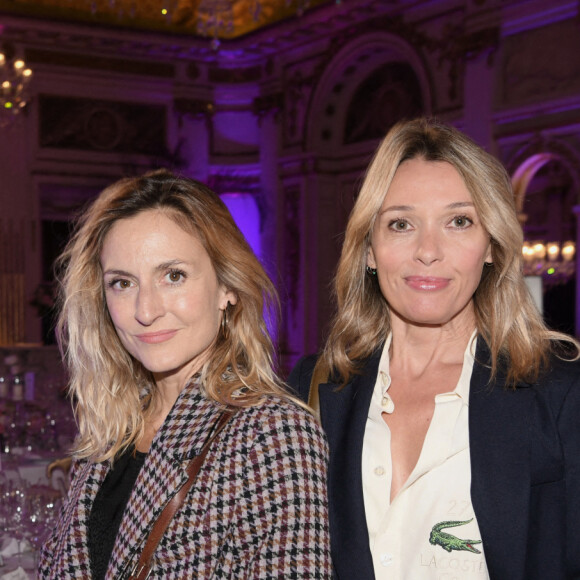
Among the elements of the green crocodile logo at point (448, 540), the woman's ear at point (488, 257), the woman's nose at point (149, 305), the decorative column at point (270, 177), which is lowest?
the green crocodile logo at point (448, 540)

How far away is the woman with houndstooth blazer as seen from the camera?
5.34ft

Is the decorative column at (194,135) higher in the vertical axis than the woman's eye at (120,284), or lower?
higher

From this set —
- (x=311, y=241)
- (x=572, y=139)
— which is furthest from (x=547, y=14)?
(x=311, y=241)

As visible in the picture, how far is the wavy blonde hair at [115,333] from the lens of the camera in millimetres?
1860

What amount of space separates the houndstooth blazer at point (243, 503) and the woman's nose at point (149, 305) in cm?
25

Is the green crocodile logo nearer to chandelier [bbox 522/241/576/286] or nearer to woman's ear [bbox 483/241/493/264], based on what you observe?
woman's ear [bbox 483/241/493/264]

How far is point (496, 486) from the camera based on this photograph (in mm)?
1779

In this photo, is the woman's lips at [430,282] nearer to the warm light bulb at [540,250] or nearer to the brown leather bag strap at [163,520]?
the brown leather bag strap at [163,520]

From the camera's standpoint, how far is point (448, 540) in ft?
5.89

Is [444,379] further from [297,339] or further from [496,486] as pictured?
[297,339]

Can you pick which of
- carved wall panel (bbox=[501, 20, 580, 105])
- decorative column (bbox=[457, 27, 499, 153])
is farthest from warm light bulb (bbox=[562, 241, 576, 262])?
carved wall panel (bbox=[501, 20, 580, 105])

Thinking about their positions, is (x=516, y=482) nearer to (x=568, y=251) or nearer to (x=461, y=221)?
(x=461, y=221)

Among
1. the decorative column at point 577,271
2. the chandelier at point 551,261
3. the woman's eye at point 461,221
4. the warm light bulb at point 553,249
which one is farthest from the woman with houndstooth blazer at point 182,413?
the warm light bulb at point 553,249

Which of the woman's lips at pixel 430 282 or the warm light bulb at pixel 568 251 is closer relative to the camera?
the woman's lips at pixel 430 282
